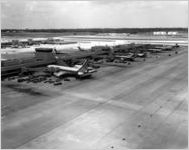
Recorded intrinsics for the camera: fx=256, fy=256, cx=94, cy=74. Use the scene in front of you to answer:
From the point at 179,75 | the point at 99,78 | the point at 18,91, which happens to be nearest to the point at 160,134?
the point at 18,91

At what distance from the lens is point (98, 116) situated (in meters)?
31.6

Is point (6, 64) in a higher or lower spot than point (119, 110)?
higher

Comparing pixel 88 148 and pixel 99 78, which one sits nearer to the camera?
pixel 88 148

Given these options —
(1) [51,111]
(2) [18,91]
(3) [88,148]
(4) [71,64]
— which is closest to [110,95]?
(1) [51,111]

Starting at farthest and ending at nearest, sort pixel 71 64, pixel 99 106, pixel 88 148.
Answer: pixel 71 64
pixel 99 106
pixel 88 148

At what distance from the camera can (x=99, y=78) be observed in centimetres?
5562

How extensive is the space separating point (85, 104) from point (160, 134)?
1310cm

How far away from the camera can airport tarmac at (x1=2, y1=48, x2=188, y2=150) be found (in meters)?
24.4

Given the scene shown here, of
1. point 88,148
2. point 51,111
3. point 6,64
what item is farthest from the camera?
point 6,64

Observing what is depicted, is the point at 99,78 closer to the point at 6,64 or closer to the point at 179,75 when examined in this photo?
the point at 179,75

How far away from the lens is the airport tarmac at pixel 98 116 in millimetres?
24438

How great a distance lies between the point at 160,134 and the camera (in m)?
26.4

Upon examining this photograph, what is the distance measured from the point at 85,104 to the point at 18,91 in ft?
44.4

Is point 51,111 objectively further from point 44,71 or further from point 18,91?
point 44,71
